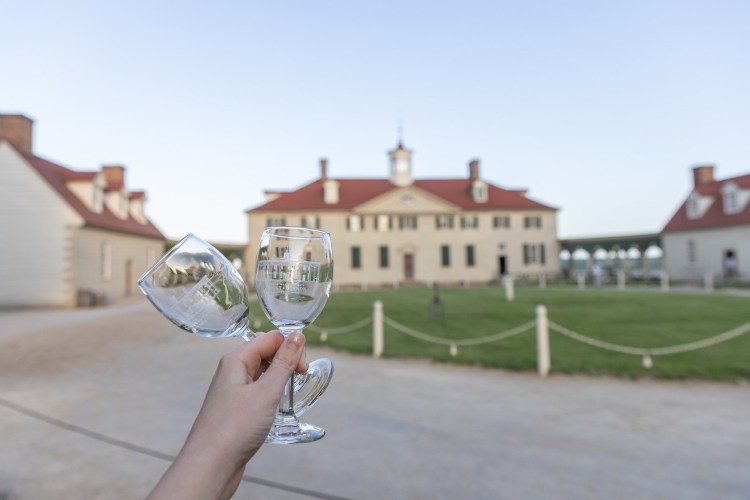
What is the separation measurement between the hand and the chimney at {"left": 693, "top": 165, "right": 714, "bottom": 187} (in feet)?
146

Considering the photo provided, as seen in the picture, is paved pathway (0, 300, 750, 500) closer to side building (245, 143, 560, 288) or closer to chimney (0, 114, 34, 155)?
chimney (0, 114, 34, 155)

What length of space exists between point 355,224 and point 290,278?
1413 inches

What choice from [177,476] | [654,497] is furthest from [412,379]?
[177,476]

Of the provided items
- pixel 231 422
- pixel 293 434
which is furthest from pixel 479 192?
pixel 231 422

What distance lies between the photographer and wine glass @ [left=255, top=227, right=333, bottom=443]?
150 centimetres

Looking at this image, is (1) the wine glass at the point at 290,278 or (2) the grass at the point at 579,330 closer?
(1) the wine glass at the point at 290,278

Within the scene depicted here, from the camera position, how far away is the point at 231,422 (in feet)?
3.71

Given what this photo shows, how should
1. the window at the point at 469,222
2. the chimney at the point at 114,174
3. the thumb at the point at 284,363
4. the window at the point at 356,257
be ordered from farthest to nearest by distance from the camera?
the window at the point at 469,222, the window at the point at 356,257, the chimney at the point at 114,174, the thumb at the point at 284,363

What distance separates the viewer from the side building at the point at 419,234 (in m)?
37.0

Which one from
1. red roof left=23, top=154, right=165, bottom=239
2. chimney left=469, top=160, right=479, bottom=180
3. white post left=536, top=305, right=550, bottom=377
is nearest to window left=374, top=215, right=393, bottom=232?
chimney left=469, top=160, right=479, bottom=180

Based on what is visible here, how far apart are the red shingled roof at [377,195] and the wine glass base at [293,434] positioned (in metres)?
36.4

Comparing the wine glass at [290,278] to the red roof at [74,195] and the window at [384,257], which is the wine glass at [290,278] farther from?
the window at [384,257]

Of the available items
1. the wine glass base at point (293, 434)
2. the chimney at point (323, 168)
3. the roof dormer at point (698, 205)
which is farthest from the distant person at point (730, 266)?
the wine glass base at point (293, 434)

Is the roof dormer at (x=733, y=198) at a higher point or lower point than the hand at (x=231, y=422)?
higher
